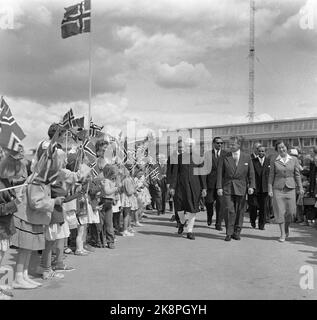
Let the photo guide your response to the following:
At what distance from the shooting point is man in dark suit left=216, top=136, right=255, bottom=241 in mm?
9977

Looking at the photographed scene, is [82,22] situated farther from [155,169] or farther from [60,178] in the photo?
[60,178]

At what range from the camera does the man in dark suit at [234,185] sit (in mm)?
9977

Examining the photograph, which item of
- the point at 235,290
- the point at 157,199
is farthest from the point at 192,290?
the point at 157,199

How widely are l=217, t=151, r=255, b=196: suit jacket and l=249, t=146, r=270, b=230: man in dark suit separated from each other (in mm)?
1766

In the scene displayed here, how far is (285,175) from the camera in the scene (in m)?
9.98

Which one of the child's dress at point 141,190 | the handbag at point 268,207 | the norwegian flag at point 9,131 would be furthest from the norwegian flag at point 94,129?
the norwegian flag at point 9,131

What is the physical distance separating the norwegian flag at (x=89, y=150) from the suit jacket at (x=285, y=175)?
3.76 metres

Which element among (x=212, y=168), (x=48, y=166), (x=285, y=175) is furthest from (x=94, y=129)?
(x=48, y=166)

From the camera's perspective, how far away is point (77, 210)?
8.05m

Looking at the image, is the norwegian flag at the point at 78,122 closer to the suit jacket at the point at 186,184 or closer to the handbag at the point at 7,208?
the suit jacket at the point at 186,184

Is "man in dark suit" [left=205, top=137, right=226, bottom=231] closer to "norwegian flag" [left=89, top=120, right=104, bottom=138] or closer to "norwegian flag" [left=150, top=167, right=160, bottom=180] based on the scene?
"norwegian flag" [left=89, top=120, right=104, bottom=138]

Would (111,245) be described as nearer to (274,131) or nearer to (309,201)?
(309,201)

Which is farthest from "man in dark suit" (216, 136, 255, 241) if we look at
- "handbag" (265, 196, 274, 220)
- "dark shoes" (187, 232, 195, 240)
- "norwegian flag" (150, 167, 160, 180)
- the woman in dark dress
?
"norwegian flag" (150, 167, 160, 180)
